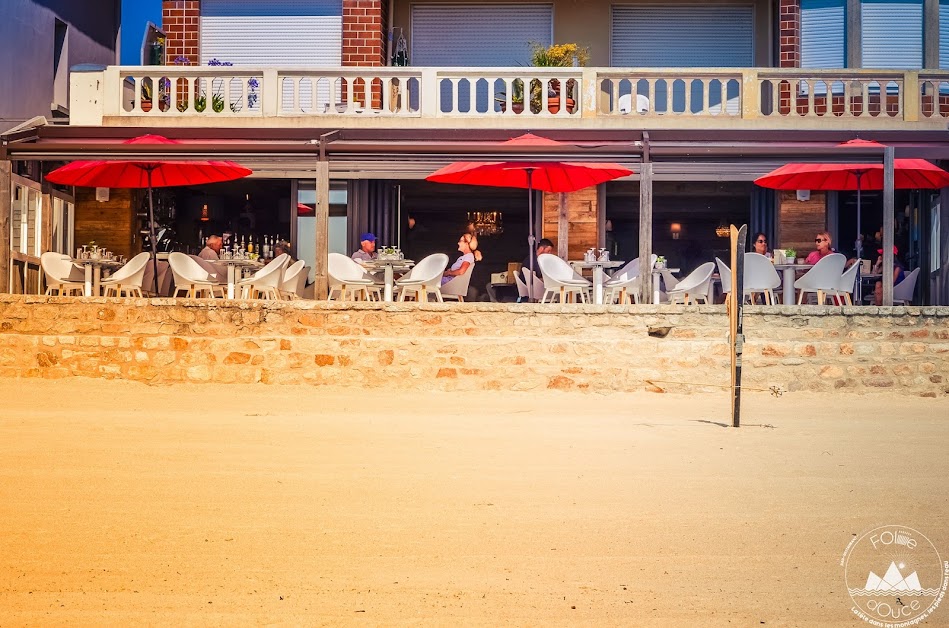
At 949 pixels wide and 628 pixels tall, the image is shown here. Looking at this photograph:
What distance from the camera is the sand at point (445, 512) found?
4336 mm

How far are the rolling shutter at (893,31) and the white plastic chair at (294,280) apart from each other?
8.73 meters

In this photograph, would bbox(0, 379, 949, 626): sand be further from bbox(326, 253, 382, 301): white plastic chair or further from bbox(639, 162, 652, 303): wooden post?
bbox(326, 253, 382, 301): white plastic chair

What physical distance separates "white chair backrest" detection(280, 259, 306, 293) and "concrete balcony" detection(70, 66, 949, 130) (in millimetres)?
3146

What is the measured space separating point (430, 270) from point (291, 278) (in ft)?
5.09

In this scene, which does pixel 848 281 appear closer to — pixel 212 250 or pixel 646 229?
pixel 646 229

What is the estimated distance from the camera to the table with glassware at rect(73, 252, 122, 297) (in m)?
12.6

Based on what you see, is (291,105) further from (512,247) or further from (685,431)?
(685,431)

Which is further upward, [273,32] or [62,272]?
[273,32]

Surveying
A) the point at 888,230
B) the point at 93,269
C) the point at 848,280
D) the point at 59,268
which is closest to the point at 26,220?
the point at 59,268

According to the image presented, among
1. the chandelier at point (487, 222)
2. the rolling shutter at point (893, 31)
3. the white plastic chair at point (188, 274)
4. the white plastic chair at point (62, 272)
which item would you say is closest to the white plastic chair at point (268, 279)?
the white plastic chair at point (188, 274)

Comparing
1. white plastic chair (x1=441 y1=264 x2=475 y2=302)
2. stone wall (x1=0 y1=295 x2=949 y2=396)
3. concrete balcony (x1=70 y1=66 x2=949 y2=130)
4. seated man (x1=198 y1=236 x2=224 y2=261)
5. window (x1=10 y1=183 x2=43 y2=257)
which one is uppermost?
concrete balcony (x1=70 y1=66 x2=949 y2=130)

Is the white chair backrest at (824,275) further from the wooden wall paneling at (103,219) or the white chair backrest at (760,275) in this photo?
the wooden wall paneling at (103,219)

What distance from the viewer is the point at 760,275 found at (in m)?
12.3

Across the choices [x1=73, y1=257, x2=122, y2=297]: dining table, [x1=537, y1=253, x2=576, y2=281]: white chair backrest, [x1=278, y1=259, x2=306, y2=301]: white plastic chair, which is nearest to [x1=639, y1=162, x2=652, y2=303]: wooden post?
[x1=537, y1=253, x2=576, y2=281]: white chair backrest
